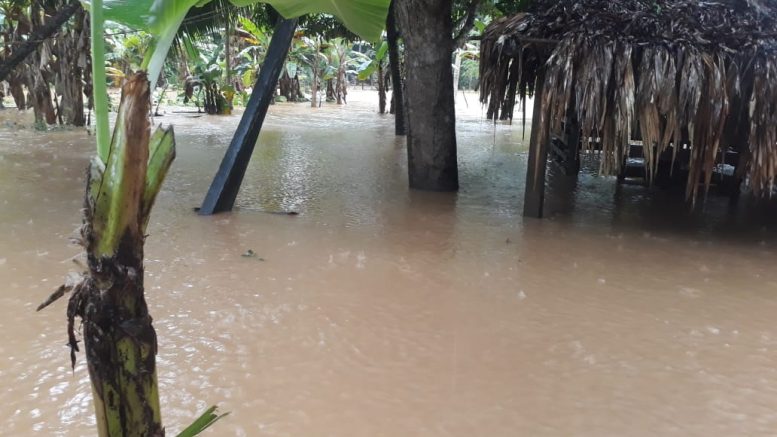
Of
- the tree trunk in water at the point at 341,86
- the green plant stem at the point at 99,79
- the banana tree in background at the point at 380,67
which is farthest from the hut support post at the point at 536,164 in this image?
the tree trunk in water at the point at 341,86

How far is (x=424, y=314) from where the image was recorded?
3824 millimetres

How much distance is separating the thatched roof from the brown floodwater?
948mm

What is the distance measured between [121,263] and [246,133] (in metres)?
5.03

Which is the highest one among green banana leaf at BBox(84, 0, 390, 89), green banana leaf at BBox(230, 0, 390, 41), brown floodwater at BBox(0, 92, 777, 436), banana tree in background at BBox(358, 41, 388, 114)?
banana tree in background at BBox(358, 41, 388, 114)

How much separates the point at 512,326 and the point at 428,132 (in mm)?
3989

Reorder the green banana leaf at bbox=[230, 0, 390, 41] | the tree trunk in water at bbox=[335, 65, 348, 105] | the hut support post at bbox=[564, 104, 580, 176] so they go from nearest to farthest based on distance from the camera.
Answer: the green banana leaf at bbox=[230, 0, 390, 41] < the hut support post at bbox=[564, 104, 580, 176] < the tree trunk in water at bbox=[335, 65, 348, 105]

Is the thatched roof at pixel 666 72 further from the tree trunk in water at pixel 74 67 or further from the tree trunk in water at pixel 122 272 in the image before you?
the tree trunk in water at pixel 74 67

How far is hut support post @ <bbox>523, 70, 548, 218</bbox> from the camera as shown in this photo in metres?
5.83

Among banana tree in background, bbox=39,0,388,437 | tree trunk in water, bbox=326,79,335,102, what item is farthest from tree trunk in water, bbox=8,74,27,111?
tree trunk in water, bbox=326,79,335,102

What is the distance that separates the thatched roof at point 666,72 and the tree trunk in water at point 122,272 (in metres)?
4.59

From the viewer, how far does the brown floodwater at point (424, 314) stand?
9.07 ft

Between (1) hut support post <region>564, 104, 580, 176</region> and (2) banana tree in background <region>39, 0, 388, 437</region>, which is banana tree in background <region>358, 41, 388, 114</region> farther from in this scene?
(2) banana tree in background <region>39, 0, 388, 437</region>

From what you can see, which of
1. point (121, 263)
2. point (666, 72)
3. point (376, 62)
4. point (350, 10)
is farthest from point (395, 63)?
point (121, 263)

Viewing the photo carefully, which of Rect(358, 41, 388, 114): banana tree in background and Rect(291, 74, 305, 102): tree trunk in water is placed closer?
Rect(358, 41, 388, 114): banana tree in background
